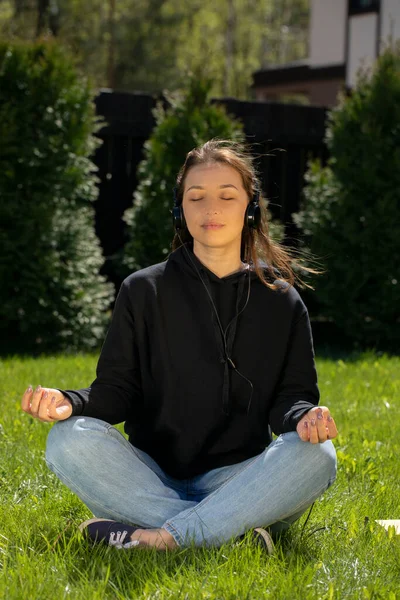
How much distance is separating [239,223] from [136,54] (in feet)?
111

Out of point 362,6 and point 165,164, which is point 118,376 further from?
point 362,6

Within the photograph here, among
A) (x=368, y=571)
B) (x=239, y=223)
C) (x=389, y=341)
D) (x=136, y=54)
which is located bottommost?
(x=389, y=341)

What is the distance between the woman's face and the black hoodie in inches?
5.4

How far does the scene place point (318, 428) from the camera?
9.78 feet

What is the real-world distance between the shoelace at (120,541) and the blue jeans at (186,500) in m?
0.12

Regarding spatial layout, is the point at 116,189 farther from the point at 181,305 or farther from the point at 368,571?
the point at 368,571

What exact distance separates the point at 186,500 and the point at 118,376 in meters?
0.50

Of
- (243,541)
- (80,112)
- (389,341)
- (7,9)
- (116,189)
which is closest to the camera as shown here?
(243,541)

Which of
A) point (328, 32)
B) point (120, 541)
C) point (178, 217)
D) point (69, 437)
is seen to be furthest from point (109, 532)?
point (328, 32)

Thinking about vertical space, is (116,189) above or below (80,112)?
below

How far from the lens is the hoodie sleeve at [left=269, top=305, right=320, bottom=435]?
129 inches

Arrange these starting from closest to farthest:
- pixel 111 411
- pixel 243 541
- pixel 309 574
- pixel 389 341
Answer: pixel 309 574 < pixel 243 541 < pixel 111 411 < pixel 389 341

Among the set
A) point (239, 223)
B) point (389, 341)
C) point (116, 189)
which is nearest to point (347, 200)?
point (389, 341)

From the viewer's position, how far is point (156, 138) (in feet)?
27.8
